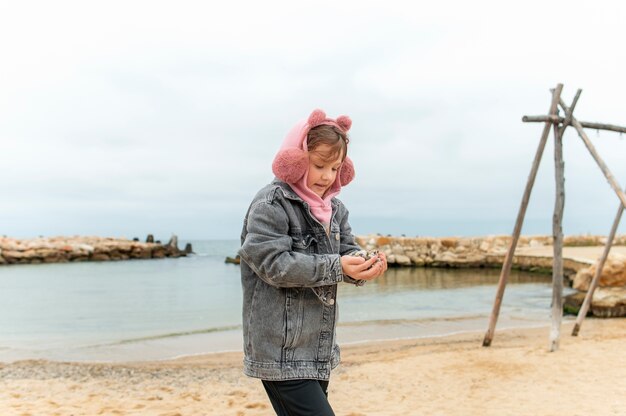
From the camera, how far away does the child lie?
1.98 metres

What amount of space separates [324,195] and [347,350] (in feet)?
25.3

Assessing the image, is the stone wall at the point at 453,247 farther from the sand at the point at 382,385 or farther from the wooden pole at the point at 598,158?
the wooden pole at the point at 598,158

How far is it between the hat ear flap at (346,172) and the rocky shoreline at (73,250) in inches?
1412

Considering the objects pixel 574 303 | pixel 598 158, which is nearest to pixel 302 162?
pixel 598 158

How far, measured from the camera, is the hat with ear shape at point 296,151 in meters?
2.09

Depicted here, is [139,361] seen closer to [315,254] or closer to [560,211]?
[560,211]

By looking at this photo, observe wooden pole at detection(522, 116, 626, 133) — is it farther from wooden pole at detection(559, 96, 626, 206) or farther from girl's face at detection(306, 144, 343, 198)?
girl's face at detection(306, 144, 343, 198)

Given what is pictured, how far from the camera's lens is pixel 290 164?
2.08 m

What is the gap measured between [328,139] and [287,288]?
0.58m

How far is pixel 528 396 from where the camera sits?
5539 mm

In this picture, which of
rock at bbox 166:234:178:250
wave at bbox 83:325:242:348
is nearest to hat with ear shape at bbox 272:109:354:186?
wave at bbox 83:325:242:348

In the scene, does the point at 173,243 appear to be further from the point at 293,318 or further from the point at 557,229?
the point at 293,318

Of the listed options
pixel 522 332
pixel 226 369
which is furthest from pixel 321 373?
pixel 522 332

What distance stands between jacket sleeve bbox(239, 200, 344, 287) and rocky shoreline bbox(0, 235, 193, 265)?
35986 millimetres
